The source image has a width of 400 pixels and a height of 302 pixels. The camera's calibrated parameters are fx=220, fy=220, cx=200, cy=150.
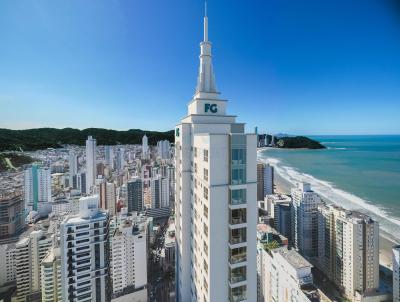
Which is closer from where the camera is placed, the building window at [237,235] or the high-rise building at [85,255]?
the building window at [237,235]

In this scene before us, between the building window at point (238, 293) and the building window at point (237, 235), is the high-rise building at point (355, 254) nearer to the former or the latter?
the building window at point (238, 293)

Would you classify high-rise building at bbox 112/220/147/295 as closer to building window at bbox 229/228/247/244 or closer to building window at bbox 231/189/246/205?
building window at bbox 229/228/247/244

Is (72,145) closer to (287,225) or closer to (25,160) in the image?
(25,160)

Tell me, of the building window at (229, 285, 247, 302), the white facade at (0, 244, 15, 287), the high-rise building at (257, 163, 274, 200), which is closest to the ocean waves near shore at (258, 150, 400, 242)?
the high-rise building at (257, 163, 274, 200)

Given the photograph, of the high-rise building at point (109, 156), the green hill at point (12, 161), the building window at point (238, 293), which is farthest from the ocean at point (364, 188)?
the green hill at point (12, 161)

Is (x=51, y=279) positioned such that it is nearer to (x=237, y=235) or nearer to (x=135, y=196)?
(x=237, y=235)

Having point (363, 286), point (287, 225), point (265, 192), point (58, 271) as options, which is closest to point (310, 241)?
point (287, 225)
